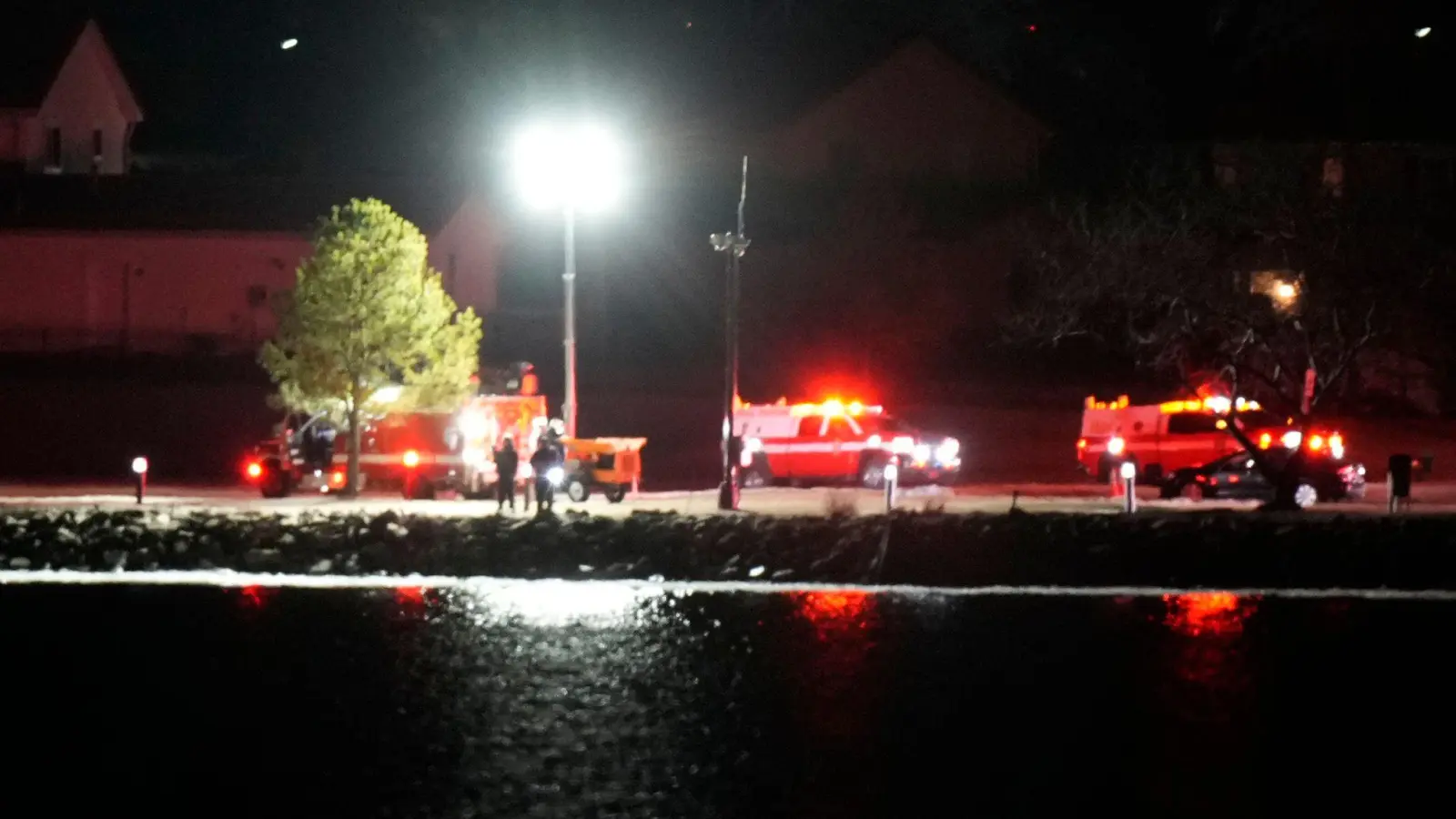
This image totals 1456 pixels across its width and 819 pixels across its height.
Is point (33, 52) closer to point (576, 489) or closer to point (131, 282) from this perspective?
point (131, 282)

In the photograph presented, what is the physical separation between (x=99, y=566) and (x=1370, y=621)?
66.2 ft

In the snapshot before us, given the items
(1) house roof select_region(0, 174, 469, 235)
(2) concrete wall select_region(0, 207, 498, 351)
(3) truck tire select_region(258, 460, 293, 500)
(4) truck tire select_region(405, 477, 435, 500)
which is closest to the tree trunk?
(4) truck tire select_region(405, 477, 435, 500)

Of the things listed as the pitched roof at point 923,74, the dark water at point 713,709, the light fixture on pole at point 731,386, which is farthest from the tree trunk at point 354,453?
the pitched roof at point 923,74

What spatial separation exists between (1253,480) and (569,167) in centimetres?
1397

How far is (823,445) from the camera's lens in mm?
39875

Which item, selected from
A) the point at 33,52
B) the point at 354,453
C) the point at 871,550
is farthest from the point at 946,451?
the point at 33,52

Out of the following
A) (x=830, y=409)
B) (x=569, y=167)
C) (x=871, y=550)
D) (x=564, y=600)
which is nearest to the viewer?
(x=564, y=600)

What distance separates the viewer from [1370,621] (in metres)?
27.7

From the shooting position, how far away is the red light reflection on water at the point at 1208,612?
86.1 feet

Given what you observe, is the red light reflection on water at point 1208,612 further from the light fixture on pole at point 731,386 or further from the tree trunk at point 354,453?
the tree trunk at point 354,453

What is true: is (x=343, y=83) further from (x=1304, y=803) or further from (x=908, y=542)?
(x=1304, y=803)

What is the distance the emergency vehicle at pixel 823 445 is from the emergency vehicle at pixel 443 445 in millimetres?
4829

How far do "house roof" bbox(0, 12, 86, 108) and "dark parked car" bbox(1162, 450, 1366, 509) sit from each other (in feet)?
134

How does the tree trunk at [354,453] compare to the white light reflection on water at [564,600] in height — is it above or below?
above
